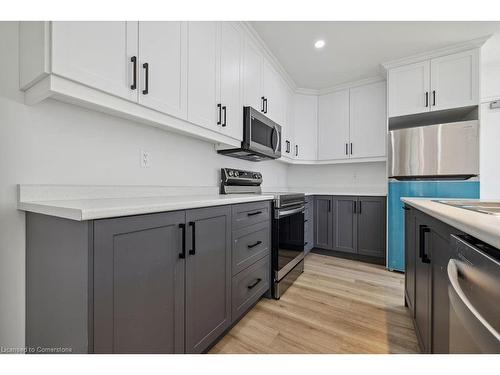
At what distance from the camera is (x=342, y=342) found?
1.42 m

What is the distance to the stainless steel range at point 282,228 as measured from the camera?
1968 millimetres

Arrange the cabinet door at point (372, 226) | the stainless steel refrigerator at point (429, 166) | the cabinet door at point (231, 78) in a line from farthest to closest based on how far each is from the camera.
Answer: the cabinet door at point (372, 226)
the stainless steel refrigerator at point (429, 166)
the cabinet door at point (231, 78)

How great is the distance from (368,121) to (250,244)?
261 cm

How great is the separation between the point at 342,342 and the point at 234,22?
255cm

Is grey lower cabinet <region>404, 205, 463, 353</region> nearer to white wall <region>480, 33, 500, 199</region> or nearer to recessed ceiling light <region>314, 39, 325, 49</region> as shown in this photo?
recessed ceiling light <region>314, 39, 325, 49</region>

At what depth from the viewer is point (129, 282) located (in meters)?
0.86

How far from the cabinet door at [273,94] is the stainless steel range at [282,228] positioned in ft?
2.62

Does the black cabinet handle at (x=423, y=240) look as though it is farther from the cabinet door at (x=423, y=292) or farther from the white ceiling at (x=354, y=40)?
the white ceiling at (x=354, y=40)

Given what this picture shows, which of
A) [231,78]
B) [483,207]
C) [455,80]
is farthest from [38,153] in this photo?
[455,80]

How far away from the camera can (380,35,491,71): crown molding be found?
229 cm

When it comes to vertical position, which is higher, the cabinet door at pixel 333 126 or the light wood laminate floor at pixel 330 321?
the cabinet door at pixel 333 126

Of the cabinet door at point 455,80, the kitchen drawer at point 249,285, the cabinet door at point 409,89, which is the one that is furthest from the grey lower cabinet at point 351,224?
the kitchen drawer at point 249,285

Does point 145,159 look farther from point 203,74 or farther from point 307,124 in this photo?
point 307,124
